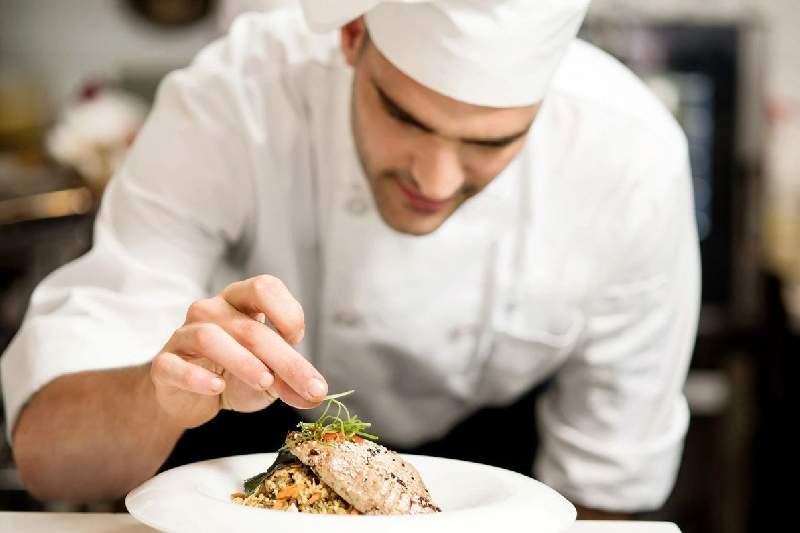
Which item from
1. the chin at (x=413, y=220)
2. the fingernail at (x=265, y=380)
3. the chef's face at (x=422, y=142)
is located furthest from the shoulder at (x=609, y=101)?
the fingernail at (x=265, y=380)

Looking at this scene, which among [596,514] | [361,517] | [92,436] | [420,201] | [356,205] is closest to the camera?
[361,517]

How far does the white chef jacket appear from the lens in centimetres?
191

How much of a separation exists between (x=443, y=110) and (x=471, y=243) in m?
0.43

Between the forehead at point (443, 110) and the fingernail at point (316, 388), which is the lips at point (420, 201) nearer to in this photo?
the forehead at point (443, 110)

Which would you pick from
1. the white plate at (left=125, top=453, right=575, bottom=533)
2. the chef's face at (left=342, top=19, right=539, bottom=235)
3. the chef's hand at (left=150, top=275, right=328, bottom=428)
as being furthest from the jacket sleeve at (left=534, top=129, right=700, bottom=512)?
the chef's hand at (left=150, top=275, right=328, bottom=428)

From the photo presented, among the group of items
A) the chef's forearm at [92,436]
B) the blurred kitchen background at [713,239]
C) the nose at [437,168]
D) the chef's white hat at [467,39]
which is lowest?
the blurred kitchen background at [713,239]

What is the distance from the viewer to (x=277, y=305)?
1188mm

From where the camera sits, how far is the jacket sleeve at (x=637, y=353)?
6.41 ft

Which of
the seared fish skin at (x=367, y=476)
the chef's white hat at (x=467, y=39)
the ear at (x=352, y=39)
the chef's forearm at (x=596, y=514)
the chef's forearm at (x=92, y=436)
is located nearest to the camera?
the seared fish skin at (x=367, y=476)

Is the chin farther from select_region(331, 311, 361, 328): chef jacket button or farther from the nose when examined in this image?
select_region(331, 311, 361, 328): chef jacket button

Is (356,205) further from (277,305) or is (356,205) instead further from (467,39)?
(277,305)

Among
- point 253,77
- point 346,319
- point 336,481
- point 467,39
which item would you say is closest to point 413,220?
point 467,39

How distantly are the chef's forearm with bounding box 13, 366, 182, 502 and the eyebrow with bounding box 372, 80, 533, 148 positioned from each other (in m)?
0.48

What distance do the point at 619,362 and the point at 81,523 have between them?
103cm
